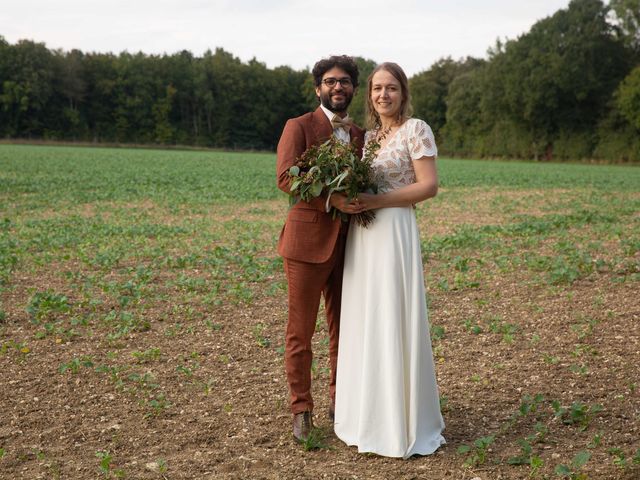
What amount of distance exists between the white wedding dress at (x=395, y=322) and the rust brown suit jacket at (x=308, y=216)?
0.21 m

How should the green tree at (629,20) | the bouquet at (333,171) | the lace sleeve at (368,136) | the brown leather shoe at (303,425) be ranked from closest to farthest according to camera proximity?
the bouquet at (333,171), the lace sleeve at (368,136), the brown leather shoe at (303,425), the green tree at (629,20)

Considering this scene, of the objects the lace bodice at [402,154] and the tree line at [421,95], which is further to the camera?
the tree line at [421,95]

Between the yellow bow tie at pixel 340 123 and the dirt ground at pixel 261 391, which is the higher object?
the yellow bow tie at pixel 340 123

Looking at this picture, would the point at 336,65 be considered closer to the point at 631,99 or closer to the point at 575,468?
the point at 575,468

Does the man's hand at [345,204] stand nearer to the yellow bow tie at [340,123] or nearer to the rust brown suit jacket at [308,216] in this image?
the rust brown suit jacket at [308,216]

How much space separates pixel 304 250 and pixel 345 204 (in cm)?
42

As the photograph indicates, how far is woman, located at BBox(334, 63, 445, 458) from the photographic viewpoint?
427 centimetres

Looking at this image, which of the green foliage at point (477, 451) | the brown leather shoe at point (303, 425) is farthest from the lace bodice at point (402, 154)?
the green foliage at point (477, 451)

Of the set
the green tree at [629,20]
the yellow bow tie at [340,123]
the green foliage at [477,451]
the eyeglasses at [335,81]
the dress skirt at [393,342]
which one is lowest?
the green foliage at [477,451]

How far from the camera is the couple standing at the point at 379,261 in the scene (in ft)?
14.0

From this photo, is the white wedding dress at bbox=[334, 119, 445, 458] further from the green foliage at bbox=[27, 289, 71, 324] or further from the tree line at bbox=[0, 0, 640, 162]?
the tree line at bbox=[0, 0, 640, 162]

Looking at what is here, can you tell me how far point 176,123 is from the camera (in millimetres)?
103438

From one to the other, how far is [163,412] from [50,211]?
47.3ft

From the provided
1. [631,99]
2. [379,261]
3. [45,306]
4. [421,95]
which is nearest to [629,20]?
[631,99]
